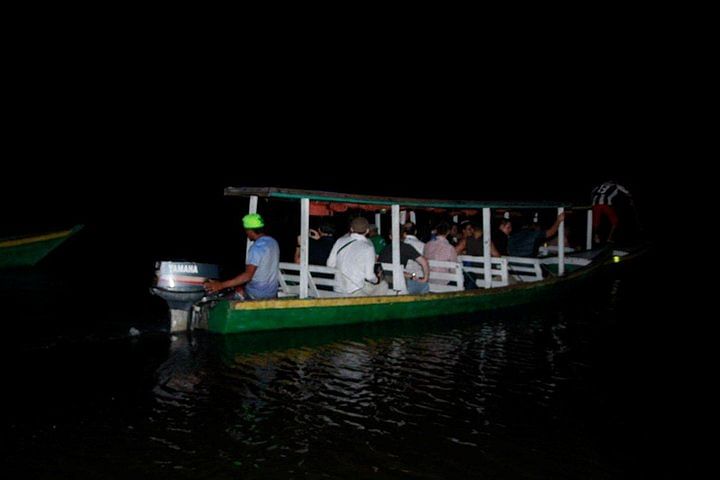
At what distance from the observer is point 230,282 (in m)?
9.50

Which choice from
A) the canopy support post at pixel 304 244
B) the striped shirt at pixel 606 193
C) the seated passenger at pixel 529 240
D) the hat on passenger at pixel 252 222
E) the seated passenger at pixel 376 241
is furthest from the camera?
the striped shirt at pixel 606 193

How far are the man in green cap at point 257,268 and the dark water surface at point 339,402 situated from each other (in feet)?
2.37

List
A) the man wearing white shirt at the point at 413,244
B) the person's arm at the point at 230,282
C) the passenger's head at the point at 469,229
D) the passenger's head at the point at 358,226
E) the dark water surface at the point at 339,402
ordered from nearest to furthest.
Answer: the dark water surface at the point at 339,402
the person's arm at the point at 230,282
the passenger's head at the point at 358,226
the man wearing white shirt at the point at 413,244
the passenger's head at the point at 469,229

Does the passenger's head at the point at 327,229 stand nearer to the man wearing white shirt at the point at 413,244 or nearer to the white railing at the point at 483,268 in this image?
the man wearing white shirt at the point at 413,244

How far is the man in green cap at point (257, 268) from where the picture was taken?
378 inches

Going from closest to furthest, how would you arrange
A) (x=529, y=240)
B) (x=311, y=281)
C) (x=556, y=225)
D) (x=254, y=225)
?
1. (x=254, y=225)
2. (x=311, y=281)
3. (x=556, y=225)
4. (x=529, y=240)

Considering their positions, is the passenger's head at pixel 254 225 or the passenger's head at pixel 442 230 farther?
the passenger's head at pixel 442 230

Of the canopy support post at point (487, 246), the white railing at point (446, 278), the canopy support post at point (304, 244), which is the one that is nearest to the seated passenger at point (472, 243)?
the canopy support post at point (487, 246)

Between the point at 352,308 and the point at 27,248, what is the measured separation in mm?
12639

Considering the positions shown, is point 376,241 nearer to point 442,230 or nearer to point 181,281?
point 442,230

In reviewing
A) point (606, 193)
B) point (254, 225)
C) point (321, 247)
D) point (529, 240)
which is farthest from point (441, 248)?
point (606, 193)

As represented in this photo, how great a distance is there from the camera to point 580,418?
23.2ft

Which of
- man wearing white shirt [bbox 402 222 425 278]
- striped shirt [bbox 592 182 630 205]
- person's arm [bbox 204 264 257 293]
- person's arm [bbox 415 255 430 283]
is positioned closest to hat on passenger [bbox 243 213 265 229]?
person's arm [bbox 204 264 257 293]

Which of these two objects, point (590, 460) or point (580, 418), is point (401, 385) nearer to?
point (580, 418)
